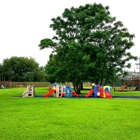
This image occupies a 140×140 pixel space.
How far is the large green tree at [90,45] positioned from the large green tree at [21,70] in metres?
42.4

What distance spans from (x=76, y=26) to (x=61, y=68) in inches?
226

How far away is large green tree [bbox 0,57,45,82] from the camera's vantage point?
68875 millimetres

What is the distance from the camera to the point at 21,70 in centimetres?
7125

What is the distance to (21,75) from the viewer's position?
70812mm

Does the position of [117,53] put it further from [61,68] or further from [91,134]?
[91,134]

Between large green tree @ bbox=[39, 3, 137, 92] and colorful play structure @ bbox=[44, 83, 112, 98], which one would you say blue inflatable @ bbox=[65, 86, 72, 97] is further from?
large green tree @ bbox=[39, 3, 137, 92]

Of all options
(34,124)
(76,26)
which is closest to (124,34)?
(76,26)

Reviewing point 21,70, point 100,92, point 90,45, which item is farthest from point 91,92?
point 21,70

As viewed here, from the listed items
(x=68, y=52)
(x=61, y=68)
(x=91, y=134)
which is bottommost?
(x=91, y=134)

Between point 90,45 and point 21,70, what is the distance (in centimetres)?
4868

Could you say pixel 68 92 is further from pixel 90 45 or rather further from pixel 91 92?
pixel 90 45

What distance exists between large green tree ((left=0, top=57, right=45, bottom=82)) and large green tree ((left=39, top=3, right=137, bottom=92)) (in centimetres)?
4241

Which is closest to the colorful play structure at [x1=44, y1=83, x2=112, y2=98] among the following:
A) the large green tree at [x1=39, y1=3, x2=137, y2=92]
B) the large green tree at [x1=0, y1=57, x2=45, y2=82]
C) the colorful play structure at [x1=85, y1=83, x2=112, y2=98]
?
the colorful play structure at [x1=85, y1=83, x2=112, y2=98]

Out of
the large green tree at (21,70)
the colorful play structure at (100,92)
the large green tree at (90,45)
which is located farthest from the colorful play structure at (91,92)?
the large green tree at (21,70)
